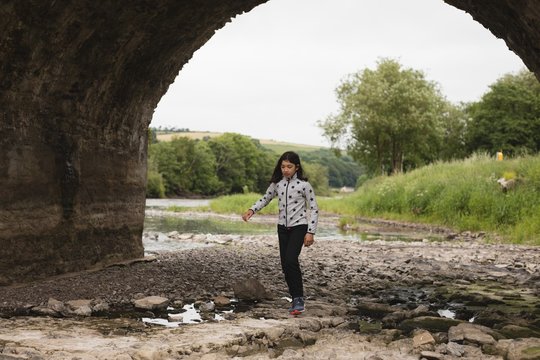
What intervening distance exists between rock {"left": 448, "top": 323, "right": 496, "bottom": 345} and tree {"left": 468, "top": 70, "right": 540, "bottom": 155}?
48321 mm

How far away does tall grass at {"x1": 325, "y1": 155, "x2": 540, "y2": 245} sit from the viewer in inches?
749

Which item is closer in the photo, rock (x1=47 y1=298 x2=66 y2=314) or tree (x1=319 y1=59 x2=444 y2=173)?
rock (x1=47 y1=298 x2=66 y2=314)

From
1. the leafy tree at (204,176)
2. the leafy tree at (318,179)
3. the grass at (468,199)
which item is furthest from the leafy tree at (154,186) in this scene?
the grass at (468,199)

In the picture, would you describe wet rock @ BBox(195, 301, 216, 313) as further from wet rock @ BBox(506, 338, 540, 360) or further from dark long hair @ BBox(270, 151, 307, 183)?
wet rock @ BBox(506, 338, 540, 360)

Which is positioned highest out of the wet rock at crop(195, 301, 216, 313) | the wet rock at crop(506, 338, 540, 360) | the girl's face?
the girl's face

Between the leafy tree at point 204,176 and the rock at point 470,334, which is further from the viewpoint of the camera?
the leafy tree at point 204,176

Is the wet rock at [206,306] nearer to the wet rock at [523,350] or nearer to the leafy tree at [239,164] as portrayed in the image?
the wet rock at [523,350]

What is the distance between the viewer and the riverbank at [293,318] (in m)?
5.43

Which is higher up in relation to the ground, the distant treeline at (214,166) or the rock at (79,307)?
the distant treeline at (214,166)

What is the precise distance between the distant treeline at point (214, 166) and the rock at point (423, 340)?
80.0m

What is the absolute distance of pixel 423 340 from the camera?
5.66 meters

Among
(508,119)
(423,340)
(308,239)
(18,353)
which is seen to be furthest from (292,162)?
(508,119)

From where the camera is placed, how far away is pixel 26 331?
5914 mm

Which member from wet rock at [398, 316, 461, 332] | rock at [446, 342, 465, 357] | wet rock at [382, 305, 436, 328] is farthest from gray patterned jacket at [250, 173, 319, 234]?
rock at [446, 342, 465, 357]
